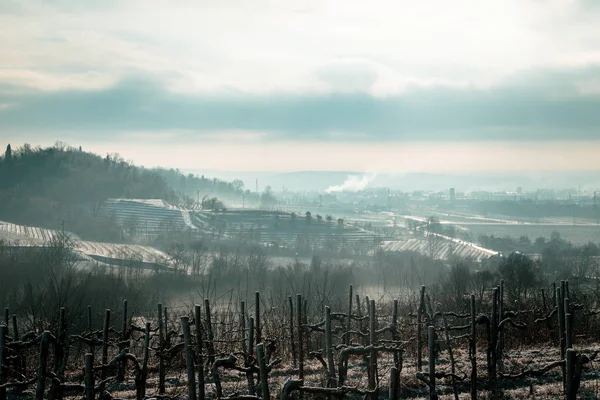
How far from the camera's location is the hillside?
97388 millimetres

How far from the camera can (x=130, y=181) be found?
434 ft

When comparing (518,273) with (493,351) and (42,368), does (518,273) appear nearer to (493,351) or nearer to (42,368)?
(493,351)

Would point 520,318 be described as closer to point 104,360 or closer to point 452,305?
point 452,305

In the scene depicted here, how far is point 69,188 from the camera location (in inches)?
4656

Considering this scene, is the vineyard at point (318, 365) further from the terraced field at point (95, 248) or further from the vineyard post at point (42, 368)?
the terraced field at point (95, 248)

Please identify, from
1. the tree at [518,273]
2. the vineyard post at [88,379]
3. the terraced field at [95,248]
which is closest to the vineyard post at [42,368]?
the vineyard post at [88,379]

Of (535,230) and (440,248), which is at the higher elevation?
(535,230)

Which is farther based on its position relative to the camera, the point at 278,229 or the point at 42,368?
the point at 278,229

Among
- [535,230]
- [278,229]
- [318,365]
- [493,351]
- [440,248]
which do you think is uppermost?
[493,351]

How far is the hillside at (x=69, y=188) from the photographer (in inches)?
3834

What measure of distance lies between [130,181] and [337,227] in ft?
152

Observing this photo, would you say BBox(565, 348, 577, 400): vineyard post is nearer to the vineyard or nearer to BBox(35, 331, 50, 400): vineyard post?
the vineyard

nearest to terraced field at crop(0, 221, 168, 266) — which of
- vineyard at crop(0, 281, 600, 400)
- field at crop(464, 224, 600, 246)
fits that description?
vineyard at crop(0, 281, 600, 400)

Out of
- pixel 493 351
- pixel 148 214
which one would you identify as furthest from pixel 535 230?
pixel 493 351
